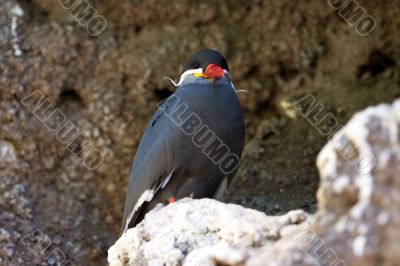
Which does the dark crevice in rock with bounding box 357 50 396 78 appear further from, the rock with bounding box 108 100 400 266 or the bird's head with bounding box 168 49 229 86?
the rock with bounding box 108 100 400 266

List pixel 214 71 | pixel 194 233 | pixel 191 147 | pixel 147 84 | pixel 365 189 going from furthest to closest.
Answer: pixel 147 84
pixel 214 71
pixel 191 147
pixel 194 233
pixel 365 189

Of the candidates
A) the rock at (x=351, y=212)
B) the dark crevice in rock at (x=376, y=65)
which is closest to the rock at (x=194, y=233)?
the rock at (x=351, y=212)

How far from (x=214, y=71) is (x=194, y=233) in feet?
5.25

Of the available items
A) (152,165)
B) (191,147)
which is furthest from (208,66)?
(152,165)

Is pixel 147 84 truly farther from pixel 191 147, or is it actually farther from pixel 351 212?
pixel 351 212

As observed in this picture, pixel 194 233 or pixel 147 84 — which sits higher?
pixel 147 84

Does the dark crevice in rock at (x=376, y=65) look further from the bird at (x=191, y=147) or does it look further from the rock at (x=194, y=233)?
the rock at (x=194, y=233)

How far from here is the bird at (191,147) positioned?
4977 mm

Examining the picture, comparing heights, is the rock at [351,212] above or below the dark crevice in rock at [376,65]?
above

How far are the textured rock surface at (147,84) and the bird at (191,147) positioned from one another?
0.89 metres

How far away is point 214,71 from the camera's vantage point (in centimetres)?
519

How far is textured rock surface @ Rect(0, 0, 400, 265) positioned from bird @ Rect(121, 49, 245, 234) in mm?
891

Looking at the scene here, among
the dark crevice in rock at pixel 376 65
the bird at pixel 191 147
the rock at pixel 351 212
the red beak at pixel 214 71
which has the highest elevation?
the red beak at pixel 214 71

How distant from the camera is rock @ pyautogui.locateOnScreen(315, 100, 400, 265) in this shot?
2.52 metres
